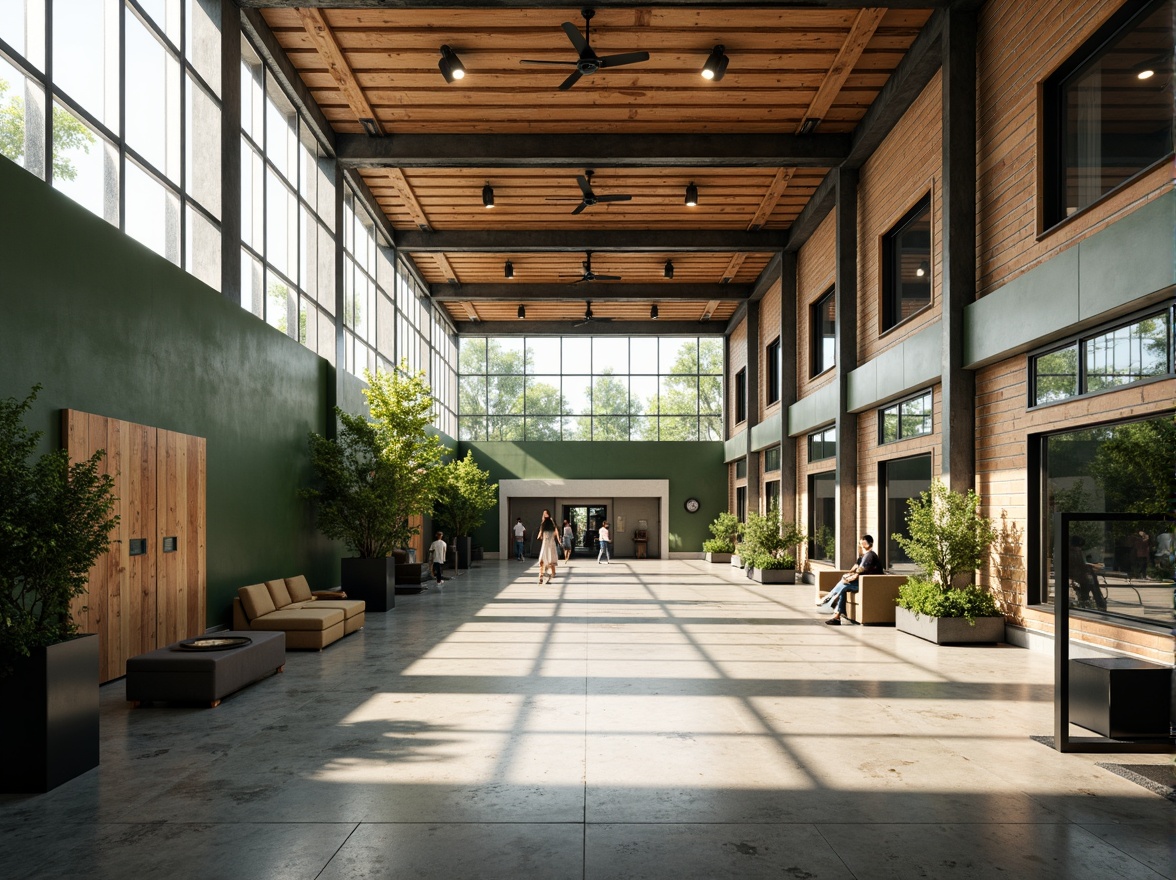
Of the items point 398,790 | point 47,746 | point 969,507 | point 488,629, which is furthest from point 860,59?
point 47,746

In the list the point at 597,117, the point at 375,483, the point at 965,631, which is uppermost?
the point at 597,117

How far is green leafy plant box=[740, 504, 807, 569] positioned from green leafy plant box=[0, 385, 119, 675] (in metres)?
16.3

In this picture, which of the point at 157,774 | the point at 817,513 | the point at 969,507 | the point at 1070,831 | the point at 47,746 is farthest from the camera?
the point at 817,513

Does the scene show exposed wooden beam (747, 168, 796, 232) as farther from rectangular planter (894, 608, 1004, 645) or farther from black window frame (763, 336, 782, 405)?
rectangular planter (894, 608, 1004, 645)

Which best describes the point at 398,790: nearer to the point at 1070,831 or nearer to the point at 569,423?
the point at 1070,831

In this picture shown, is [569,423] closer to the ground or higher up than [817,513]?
higher up

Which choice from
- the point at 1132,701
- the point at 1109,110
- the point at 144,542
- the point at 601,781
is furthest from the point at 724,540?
the point at 601,781

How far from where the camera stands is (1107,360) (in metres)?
8.32

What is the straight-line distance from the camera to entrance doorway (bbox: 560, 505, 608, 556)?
30.3 m

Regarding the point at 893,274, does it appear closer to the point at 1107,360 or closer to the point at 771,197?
the point at 771,197

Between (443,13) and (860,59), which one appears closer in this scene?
(443,13)

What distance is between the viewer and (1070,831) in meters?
4.45

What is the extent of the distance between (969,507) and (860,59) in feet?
21.7

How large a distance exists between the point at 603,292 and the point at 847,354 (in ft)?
33.7
